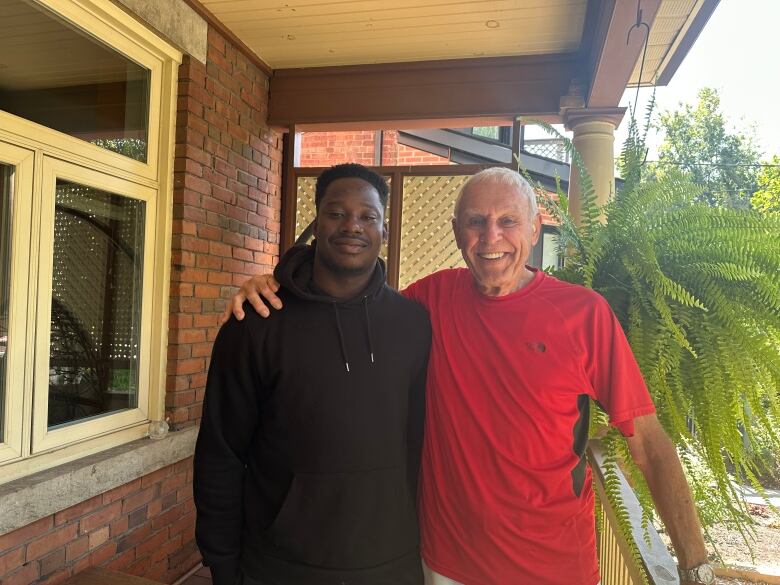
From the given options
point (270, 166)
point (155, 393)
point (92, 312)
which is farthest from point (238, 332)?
point (270, 166)

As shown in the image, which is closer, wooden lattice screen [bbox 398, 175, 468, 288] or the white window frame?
the white window frame

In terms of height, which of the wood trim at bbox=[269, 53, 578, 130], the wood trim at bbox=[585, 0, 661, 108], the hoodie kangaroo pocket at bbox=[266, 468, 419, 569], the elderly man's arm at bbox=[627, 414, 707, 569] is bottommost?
the hoodie kangaroo pocket at bbox=[266, 468, 419, 569]

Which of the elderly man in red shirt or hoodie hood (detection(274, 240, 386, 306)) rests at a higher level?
hoodie hood (detection(274, 240, 386, 306))

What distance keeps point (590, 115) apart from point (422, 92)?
3.60 feet

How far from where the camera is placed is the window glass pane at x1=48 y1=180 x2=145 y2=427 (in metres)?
2.51

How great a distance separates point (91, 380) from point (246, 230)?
1.40 metres

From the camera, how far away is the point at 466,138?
292 inches

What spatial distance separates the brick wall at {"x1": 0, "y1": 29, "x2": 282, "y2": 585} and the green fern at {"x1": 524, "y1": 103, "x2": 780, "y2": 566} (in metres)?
2.27

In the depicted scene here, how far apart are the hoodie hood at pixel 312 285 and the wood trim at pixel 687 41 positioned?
2.41 m

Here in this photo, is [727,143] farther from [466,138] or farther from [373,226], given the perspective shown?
[373,226]

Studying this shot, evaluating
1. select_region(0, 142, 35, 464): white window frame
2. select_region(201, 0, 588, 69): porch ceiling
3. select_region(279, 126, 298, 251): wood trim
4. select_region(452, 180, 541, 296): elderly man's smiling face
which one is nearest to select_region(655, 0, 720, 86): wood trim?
select_region(201, 0, 588, 69): porch ceiling

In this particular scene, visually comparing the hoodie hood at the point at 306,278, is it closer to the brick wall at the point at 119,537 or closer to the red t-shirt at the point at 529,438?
the red t-shirt at the point at 529,438

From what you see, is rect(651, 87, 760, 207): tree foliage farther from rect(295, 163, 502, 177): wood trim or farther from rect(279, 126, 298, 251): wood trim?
rect(279, 126, 298, 251): wood trim

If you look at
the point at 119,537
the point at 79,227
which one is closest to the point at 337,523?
the point at 119,537
